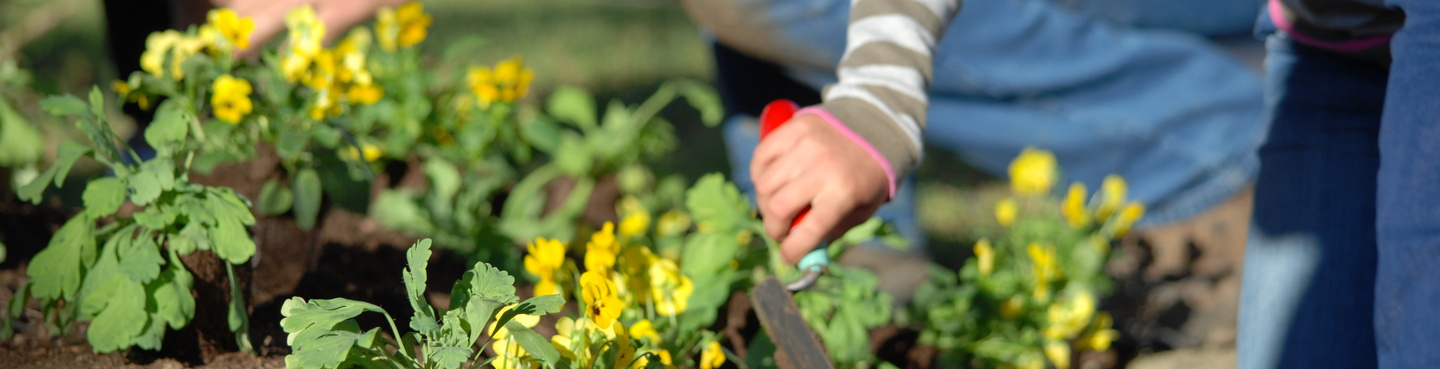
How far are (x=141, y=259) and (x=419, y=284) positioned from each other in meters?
0.33

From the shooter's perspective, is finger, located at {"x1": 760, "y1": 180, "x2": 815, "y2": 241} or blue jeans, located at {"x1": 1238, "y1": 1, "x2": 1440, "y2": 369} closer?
finger, located at {"x1": 760, "y1": 180, "x2": 815, "y2": 241}

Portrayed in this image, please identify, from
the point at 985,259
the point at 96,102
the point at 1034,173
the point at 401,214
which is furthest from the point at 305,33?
the point at 1034,173

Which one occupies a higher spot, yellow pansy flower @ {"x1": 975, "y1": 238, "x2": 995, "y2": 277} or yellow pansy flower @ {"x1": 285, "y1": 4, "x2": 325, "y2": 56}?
yellow pansy flower @ {"x1": 285, "y1": 4, "x2": 325, "y2": 56}

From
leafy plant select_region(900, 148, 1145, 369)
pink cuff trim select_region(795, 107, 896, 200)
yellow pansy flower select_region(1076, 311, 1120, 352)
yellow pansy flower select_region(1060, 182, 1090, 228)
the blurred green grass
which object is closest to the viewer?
pink cuff trim select_region(795, 107, 896, 200)

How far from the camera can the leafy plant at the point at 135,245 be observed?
103 centimetres

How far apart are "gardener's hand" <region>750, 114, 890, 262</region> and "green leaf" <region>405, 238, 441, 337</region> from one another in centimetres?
37

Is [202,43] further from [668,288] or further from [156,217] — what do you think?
[668,288]

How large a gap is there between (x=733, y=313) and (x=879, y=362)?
198 millimetres

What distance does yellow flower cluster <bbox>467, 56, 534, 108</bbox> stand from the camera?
1.80 m

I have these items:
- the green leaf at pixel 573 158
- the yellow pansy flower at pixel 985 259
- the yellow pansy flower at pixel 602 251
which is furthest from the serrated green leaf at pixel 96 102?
the yellow pansy flower at pixel 985 259

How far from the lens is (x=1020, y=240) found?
1834 millimetres

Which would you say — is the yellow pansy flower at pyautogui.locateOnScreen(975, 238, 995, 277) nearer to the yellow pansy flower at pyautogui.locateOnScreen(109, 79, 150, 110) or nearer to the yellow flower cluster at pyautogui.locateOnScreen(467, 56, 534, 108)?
the yellow flower cluster at pyautogui.locateOnScreen(467, 56, 534, 108)

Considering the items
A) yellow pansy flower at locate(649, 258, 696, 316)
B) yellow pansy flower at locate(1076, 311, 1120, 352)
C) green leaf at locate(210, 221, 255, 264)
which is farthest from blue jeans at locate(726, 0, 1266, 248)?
green leaf at locate(210, 221, 255, 264)

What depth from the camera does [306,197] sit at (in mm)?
1391
